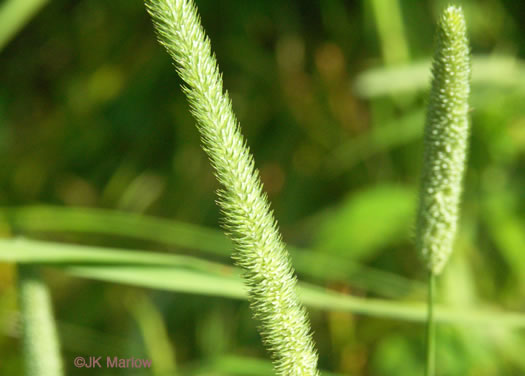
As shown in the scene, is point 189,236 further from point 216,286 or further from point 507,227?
point 507,227

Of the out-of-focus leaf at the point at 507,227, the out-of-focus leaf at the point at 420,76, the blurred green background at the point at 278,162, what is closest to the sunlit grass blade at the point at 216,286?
the blurred green background at the point at 278,162

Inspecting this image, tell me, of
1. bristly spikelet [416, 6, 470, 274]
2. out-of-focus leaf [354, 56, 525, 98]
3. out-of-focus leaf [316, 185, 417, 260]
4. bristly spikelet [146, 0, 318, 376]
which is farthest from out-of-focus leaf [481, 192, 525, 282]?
bristly spikelet [146, 0, 318, 376]

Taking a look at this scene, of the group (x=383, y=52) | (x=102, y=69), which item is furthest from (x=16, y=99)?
(x=383, y=52)

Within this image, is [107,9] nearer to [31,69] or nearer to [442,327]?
[31,69]

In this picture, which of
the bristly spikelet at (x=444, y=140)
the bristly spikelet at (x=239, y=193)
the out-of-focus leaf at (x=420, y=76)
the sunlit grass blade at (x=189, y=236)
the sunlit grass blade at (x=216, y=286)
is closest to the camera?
the bristly spikelet at (x=239, y=193)

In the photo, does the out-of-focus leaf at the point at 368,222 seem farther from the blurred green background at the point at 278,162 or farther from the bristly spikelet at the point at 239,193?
the bristly spikelet at the point at 239,193

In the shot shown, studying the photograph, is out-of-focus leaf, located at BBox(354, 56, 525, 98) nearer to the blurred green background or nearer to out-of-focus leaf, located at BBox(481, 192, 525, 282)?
the blurred green background
